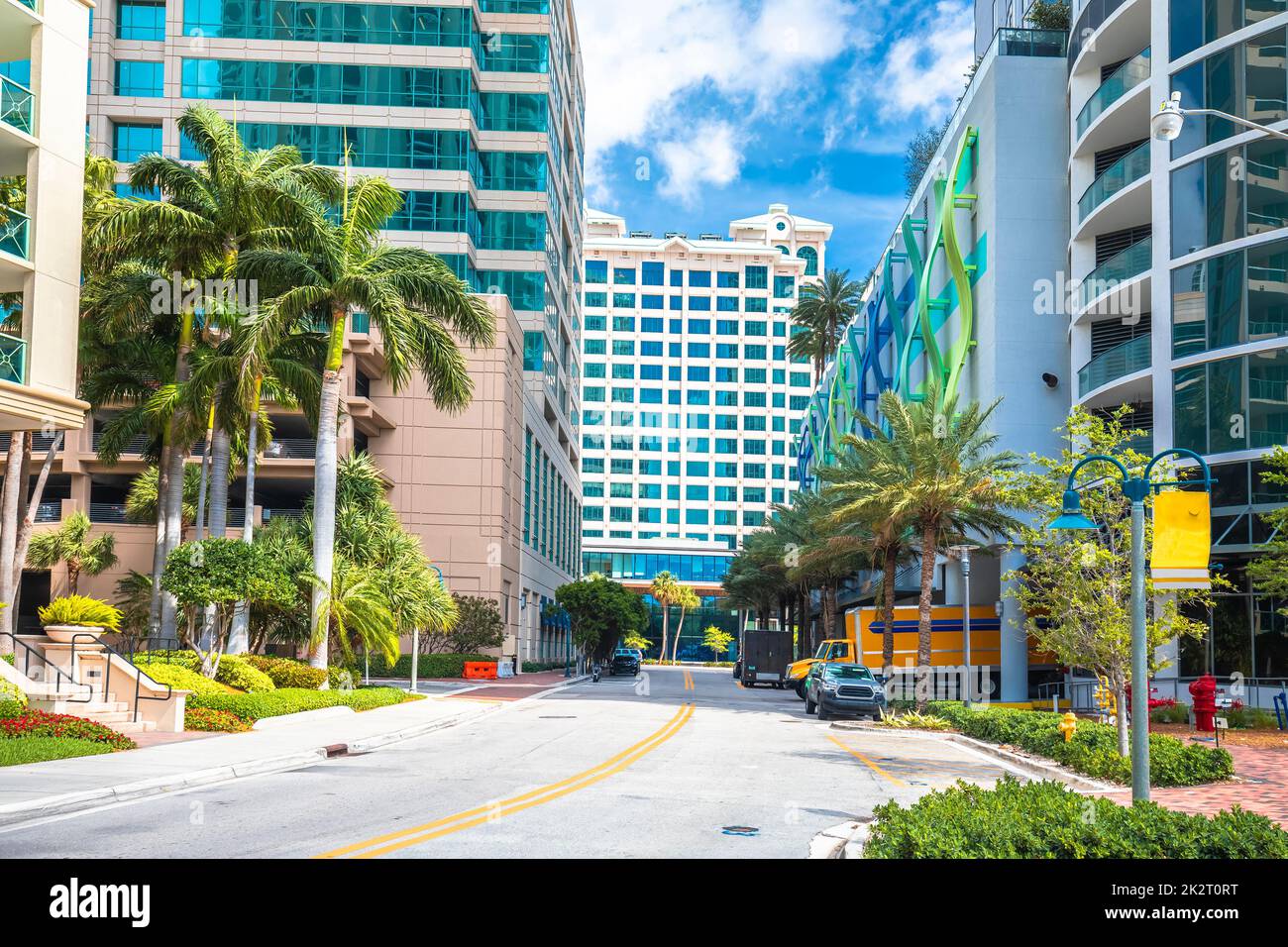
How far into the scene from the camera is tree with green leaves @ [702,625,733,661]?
131125 mm

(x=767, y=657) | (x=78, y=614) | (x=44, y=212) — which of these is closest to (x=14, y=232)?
(x=44, y=212)

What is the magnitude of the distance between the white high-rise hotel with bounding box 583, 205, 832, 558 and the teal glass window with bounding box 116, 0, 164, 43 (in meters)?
77.4

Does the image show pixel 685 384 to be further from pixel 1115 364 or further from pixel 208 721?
pixel 208 721

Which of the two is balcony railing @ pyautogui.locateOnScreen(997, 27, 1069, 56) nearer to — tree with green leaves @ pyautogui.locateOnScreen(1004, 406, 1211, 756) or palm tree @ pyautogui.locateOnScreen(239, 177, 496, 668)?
palm tree @ pyautogui.locateOnScreen(239, 177, 496, 668)

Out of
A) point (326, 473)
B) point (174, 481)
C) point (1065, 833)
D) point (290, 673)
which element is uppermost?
point (326, 473)

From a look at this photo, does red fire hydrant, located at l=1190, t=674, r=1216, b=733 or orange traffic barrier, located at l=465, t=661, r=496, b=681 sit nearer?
red fire hydrant, located at l=1190, t=674, r=1216, b=733

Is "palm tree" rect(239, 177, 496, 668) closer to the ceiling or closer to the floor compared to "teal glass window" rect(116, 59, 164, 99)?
closer to the floor

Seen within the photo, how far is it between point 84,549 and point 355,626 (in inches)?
1077

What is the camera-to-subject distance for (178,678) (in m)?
Answer: 23.6

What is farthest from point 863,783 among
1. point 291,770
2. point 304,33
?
point 304,33

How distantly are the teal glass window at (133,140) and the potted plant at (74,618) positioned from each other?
46.2 m

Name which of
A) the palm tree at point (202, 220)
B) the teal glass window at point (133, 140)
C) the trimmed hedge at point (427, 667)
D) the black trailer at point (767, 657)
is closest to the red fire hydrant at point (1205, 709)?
the palm tree at point (202, 220)

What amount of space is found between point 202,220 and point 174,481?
6834mm

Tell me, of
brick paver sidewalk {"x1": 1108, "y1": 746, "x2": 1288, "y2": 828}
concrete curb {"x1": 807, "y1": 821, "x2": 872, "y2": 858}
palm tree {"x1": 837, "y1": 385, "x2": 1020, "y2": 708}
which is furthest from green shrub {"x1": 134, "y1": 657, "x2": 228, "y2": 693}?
palm tree {"x1": 837, "y1": 385, "x2": 1020, "y2": 708}
